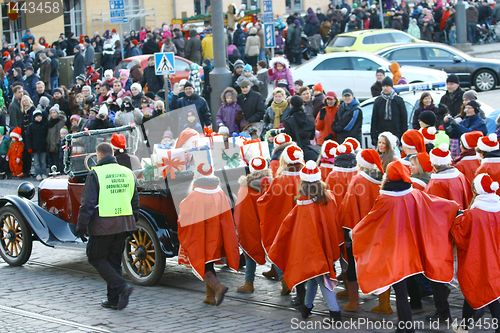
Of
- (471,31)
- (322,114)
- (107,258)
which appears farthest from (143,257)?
(471,31)

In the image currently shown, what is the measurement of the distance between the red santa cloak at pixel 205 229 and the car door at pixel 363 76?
40.8 feet

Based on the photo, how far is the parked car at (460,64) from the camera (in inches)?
806

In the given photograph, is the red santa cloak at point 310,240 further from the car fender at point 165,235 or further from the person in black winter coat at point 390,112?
the person in black winter coat at point 390,112

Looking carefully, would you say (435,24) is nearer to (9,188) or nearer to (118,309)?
(9,188)

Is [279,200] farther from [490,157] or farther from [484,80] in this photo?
[484,80]

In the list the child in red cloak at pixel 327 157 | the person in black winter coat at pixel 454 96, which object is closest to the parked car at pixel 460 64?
the person in black winter coat at pixel 454 96

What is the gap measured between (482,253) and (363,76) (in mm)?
13545

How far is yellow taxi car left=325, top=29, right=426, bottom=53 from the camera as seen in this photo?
888 inches

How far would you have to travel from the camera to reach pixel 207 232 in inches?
283

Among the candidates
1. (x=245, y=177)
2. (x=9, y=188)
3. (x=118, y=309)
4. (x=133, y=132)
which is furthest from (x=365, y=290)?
(x=9, y=188)

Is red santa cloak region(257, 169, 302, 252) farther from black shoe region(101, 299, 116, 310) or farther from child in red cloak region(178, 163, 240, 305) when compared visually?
black shoe region(101, 299, 116, 310)

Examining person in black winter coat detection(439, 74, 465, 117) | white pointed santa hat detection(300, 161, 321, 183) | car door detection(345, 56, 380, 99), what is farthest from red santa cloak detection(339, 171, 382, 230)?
car door detection(345, 56, 380, 99)

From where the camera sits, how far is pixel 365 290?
6.04 meters

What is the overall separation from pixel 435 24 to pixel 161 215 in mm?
24942
